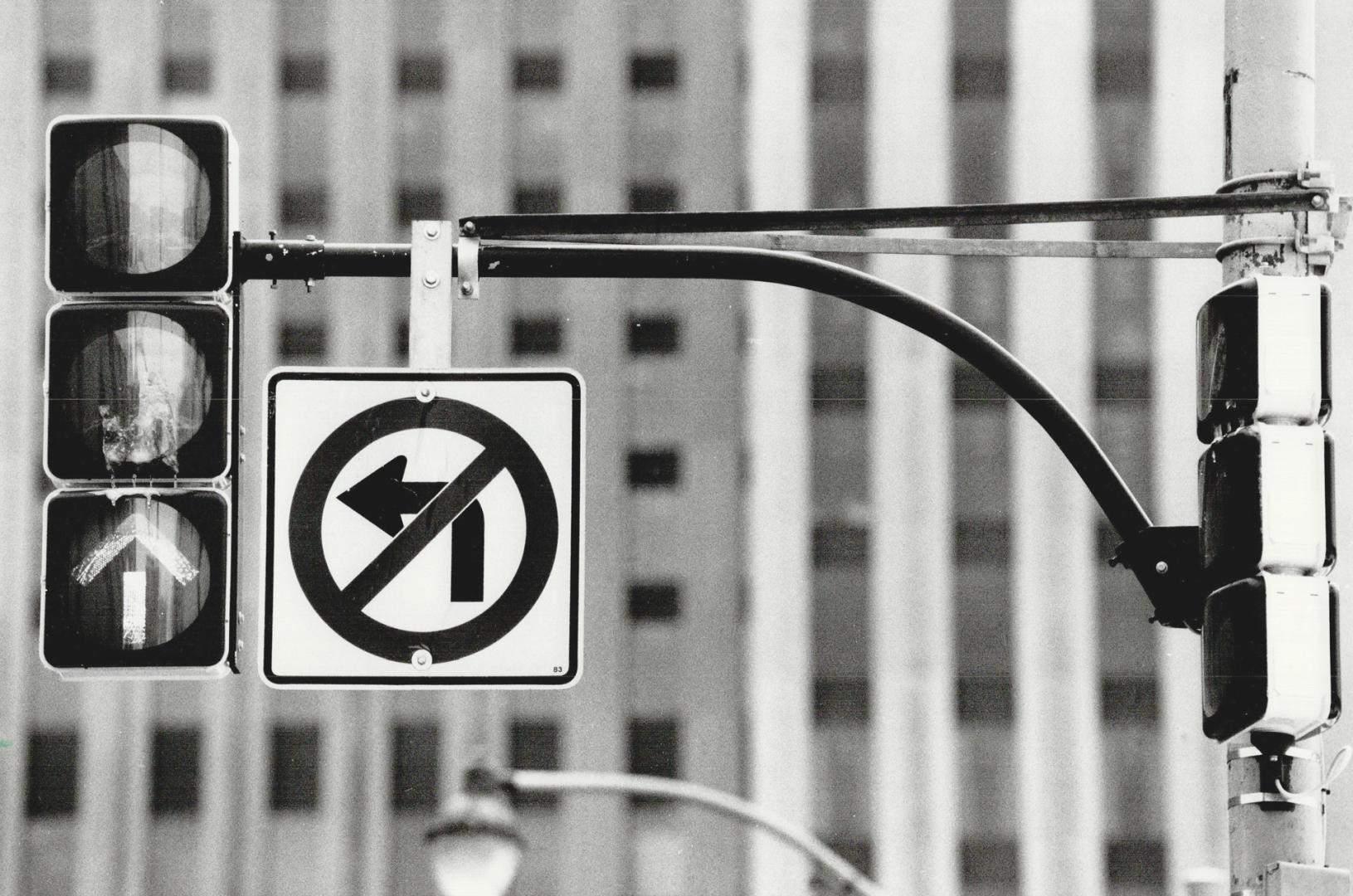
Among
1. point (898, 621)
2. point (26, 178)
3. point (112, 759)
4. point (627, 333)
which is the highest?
point (26, 178)

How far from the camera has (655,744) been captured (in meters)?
34.8

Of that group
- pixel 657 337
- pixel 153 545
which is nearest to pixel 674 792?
pixel 153 545

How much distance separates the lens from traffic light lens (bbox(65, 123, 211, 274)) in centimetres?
412

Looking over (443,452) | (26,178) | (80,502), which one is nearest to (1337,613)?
(443,452)

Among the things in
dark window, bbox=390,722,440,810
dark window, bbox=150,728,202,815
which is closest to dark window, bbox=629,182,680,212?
dark window, bbox=390,722,440,810

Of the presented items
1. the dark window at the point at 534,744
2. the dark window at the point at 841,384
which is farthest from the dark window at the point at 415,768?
the dark window at the point at 841,384

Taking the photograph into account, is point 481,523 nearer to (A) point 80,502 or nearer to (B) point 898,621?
(A) point 80,502

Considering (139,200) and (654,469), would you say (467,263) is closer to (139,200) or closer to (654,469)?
(139,200)

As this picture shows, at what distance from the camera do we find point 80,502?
4.03m

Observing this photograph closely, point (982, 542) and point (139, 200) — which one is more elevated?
point (982, 542)

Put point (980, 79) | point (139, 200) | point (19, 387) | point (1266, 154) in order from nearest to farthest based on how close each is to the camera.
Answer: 1. point (139, 200)
2. point (1266, 154)
3. point (980, 79)
4. point (19, 387)

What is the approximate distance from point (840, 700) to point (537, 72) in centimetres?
1338

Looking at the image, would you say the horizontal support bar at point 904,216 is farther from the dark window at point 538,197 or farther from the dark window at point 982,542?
the dark window at point 538,197

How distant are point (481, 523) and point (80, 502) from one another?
0.83 meters
